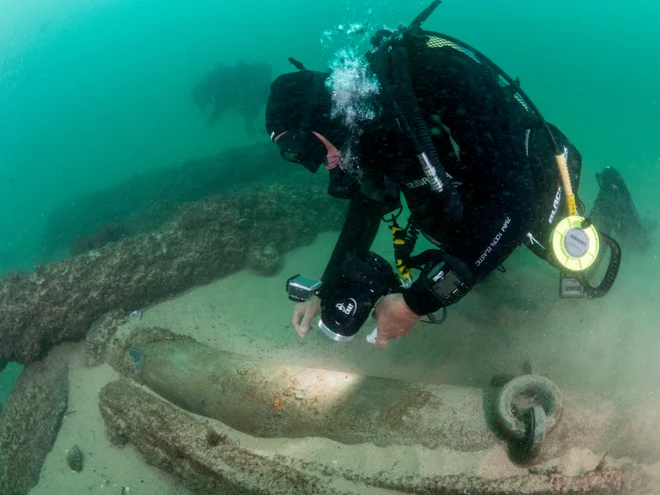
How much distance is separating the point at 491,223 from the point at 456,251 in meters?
0.23

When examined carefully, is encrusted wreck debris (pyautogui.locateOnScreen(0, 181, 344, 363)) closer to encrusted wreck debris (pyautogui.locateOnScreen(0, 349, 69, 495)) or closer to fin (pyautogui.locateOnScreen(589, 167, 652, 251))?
encrusted wreck debris (pyautogui.locateOnScreen(0, 349, 69, 495))

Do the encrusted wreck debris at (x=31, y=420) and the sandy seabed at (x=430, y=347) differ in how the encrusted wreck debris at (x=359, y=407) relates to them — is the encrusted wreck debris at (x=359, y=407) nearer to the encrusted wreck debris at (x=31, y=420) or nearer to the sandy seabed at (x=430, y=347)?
the sandy seabed at (x=430, y=347)

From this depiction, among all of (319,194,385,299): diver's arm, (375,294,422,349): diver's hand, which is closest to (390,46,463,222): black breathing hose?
(375,294,422,349): diver's hand

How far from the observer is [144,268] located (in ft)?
16.5

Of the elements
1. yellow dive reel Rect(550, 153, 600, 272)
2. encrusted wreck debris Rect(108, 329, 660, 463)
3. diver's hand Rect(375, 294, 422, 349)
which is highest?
yellow dive reel Rect(550, 153, 600, 272)

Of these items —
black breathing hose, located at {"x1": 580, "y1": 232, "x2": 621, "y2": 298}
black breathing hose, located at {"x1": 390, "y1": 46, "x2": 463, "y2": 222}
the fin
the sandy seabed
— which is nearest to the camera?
black breathing hose, located at {"x1": 390, "y1": 46, "x2": 463, "y2": 222}

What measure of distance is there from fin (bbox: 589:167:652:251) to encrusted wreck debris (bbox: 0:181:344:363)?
15.7 feet

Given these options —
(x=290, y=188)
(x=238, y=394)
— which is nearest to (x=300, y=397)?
(x=238, y=394)

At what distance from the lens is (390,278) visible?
102 inches

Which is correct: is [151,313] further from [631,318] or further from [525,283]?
[631,318]

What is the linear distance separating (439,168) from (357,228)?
1186mm

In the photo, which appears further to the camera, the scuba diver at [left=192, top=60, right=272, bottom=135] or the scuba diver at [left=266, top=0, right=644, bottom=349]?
the scuba diver at [left=192, top=60, right=272, bottom=135]

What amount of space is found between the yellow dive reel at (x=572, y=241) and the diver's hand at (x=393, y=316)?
906 mm

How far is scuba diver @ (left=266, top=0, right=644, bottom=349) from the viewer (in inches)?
82.2
